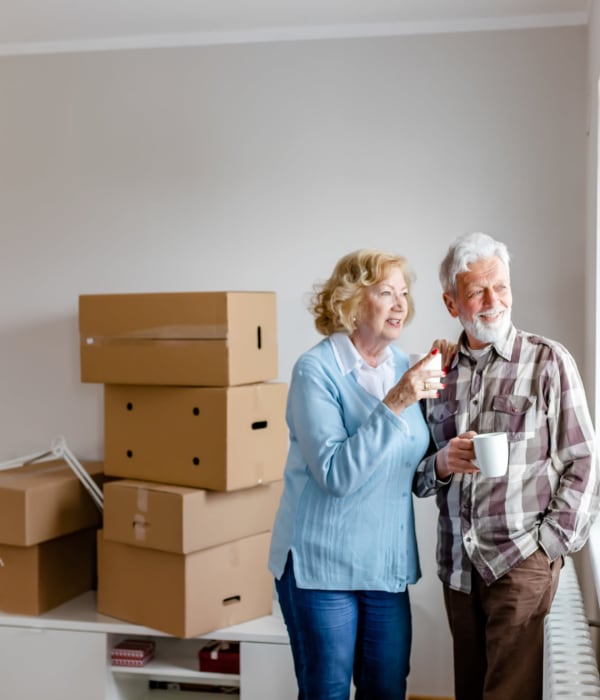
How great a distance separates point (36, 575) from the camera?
3.04 metres

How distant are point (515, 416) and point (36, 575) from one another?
5.97 ft

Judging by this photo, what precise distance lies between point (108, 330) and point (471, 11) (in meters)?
1.57

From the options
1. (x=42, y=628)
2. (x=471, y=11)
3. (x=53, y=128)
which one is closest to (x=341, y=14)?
(x=471, y=11)

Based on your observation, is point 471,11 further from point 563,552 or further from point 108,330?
point 563,552

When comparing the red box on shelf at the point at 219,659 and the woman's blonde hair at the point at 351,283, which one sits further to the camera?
the red box on shelf at the point at 219,659

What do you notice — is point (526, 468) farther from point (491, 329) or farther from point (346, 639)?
point (346, 639)

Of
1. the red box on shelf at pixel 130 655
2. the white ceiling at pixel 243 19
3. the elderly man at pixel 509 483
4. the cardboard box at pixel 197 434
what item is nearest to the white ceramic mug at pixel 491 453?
the elderly man at pixel 509 483

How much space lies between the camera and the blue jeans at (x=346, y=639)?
209 cm

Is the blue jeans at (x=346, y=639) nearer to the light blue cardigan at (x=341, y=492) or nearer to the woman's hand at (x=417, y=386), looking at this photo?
the light blue cardigan at (x=341, y=492)

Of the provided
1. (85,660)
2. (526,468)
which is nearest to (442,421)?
(526,468)

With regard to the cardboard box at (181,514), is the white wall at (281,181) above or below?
above

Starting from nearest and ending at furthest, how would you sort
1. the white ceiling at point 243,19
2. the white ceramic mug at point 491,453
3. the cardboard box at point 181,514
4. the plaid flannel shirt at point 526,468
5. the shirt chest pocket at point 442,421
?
1. the white ceramic mug at point 491,453
2. the plaid flannel shirt at point 526,468
3. the shirt chest pocket at point 442,421
4. the cardboard box at point 181,514
5. the white ceiling at point 243,19

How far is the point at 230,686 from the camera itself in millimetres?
3162

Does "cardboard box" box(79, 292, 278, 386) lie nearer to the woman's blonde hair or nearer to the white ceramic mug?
the woman's blonde hair
